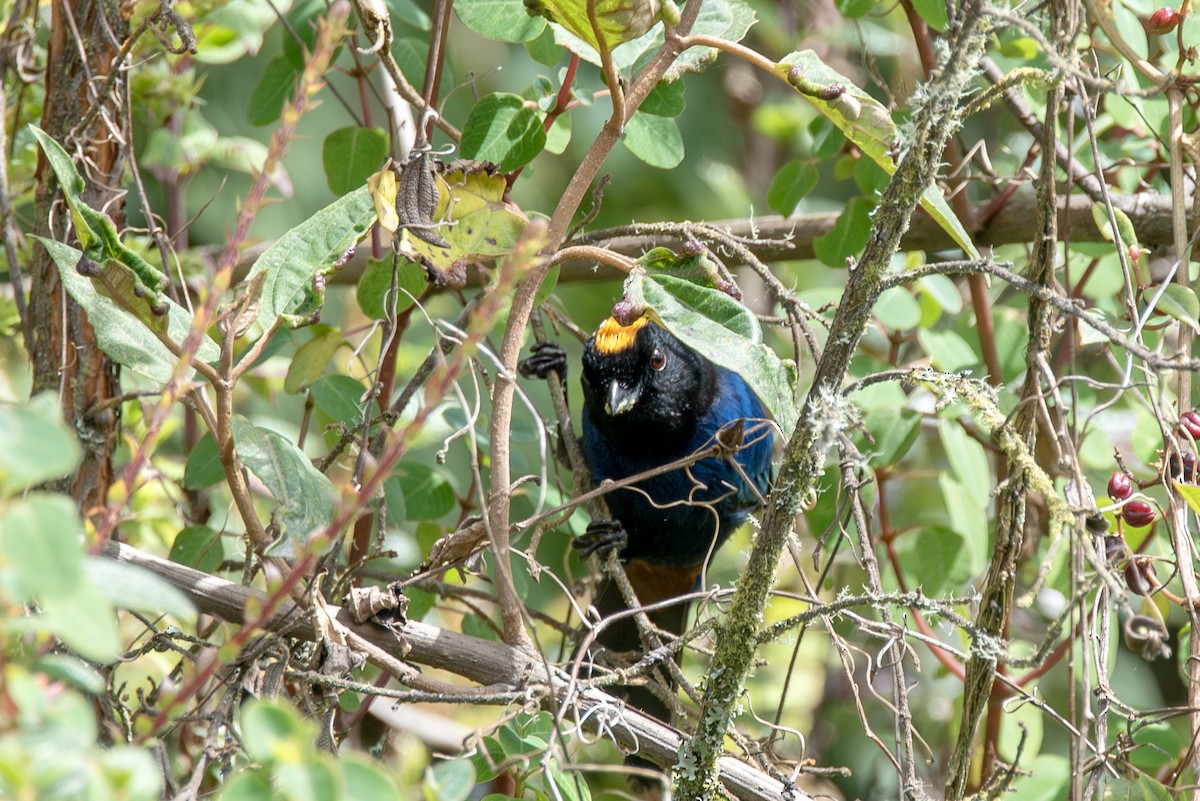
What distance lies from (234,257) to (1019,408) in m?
1.11

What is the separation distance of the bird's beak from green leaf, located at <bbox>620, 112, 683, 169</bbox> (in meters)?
0.76

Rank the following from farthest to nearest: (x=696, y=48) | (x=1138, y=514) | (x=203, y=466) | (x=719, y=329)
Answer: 1. (x=203, y=466)
2. (x=696, y=48)
3. (x=1138, y=514)
4. (x=719, y=329)

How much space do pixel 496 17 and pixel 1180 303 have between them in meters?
1.29

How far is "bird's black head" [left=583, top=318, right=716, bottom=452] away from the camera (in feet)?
9.98

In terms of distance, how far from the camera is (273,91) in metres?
2.66

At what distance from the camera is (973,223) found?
2.96m

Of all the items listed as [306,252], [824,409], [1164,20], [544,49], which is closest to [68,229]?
[306,252]

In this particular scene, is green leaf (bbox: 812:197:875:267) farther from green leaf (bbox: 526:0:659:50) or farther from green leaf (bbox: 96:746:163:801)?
green leaf (bbox: 96:746:163:801)

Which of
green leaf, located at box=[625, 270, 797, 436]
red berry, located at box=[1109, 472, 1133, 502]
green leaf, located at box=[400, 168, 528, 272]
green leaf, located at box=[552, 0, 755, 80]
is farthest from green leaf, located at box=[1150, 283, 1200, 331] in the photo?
green leaf, located at box=[400, 168, 528, 272]

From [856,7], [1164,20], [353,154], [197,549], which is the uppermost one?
[1164,20]

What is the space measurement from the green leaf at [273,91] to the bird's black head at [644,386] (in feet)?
3.17

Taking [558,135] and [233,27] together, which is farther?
[233,27]

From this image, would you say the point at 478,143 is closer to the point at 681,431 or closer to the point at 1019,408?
the point at 1019,408

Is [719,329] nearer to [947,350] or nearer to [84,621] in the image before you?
[84,621]
